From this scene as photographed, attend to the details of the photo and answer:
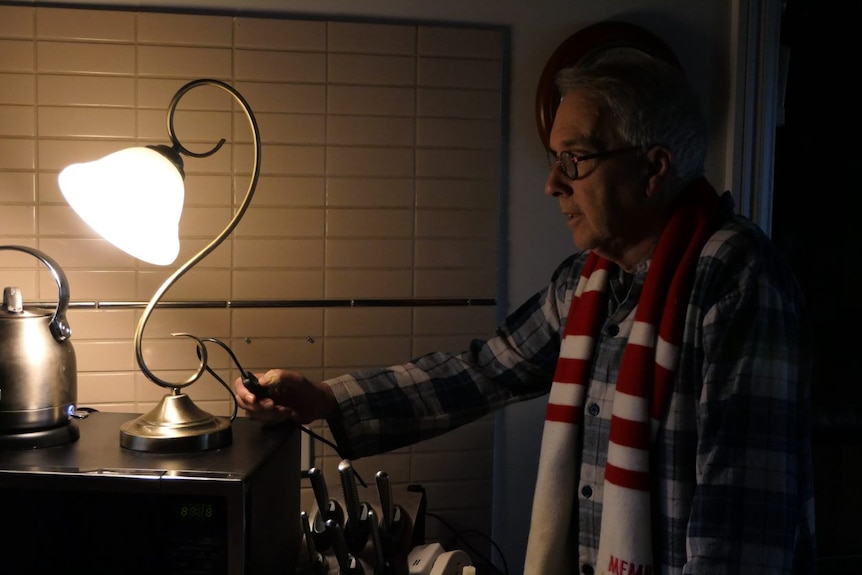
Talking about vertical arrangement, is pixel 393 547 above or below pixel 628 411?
below

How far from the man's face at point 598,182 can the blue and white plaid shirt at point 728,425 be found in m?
0.08

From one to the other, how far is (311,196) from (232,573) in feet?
2.66

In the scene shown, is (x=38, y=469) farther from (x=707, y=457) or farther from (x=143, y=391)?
(x=707, y=457)

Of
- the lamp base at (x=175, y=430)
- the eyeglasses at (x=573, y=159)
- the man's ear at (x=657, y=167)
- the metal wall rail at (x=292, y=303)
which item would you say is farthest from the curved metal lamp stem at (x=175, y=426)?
the man's ear at (x=657, y=167)

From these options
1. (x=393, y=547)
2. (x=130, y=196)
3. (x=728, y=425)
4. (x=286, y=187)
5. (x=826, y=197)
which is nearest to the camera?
(x=728, y=425)

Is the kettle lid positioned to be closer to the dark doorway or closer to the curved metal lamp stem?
the curved metal lamp stem

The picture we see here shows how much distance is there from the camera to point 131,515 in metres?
1.10

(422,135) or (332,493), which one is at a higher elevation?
(422,135)

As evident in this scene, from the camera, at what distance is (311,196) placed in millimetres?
1661

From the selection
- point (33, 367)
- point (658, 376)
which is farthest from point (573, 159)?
point (33, 367)

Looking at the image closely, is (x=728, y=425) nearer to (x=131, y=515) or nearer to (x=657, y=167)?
(x=657, y=167)

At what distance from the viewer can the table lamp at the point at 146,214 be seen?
117 cm

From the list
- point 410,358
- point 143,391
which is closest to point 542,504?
point 410,358

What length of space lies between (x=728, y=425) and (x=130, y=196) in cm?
87
